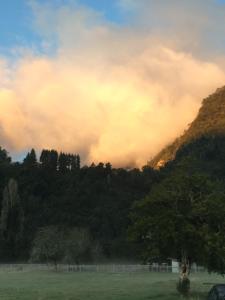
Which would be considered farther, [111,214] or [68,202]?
[68,202]

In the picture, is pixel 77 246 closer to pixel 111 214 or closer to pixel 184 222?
pixel 111 214

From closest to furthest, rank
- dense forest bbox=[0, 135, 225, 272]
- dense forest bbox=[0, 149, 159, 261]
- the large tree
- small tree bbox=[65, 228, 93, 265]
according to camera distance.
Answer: the large tree, dense forest bbox=[0, 135, 225, 272], small tree bbox=[65, 228, 93, 265], dense forest bbox=[0, 149, 159, 261]

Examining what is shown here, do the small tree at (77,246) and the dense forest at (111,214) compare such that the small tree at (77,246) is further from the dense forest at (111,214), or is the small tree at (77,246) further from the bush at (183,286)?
the bush at (183,286)

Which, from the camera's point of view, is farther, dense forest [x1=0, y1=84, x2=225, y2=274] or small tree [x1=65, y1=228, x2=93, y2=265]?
small tree [x1=65, y1=228, x2=93, y2=265]

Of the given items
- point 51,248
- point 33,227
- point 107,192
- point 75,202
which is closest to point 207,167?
point 107,192

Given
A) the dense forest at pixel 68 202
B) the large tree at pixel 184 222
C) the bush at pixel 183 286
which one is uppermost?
the dense forest at pixel 68 202

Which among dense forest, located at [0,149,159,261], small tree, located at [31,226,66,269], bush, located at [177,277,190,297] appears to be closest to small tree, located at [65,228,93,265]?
small tree, located at [31,226,66,269]

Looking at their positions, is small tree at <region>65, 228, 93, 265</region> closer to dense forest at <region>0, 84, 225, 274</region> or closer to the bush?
dense forest at <region>0, 84, 225, 274</region>

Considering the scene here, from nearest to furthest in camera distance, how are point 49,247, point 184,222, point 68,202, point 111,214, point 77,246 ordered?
point 184,222, point 49,247, point 77,246, point 111,214, point 68,202

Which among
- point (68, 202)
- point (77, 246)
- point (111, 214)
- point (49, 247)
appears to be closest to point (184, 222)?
point (49, 247)

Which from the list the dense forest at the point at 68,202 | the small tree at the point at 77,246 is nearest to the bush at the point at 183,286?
the small tree at the point at 77,246

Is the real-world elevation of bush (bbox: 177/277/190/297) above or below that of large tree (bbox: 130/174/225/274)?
below

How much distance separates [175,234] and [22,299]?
9.83m

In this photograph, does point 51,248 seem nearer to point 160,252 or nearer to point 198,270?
point 198,270
